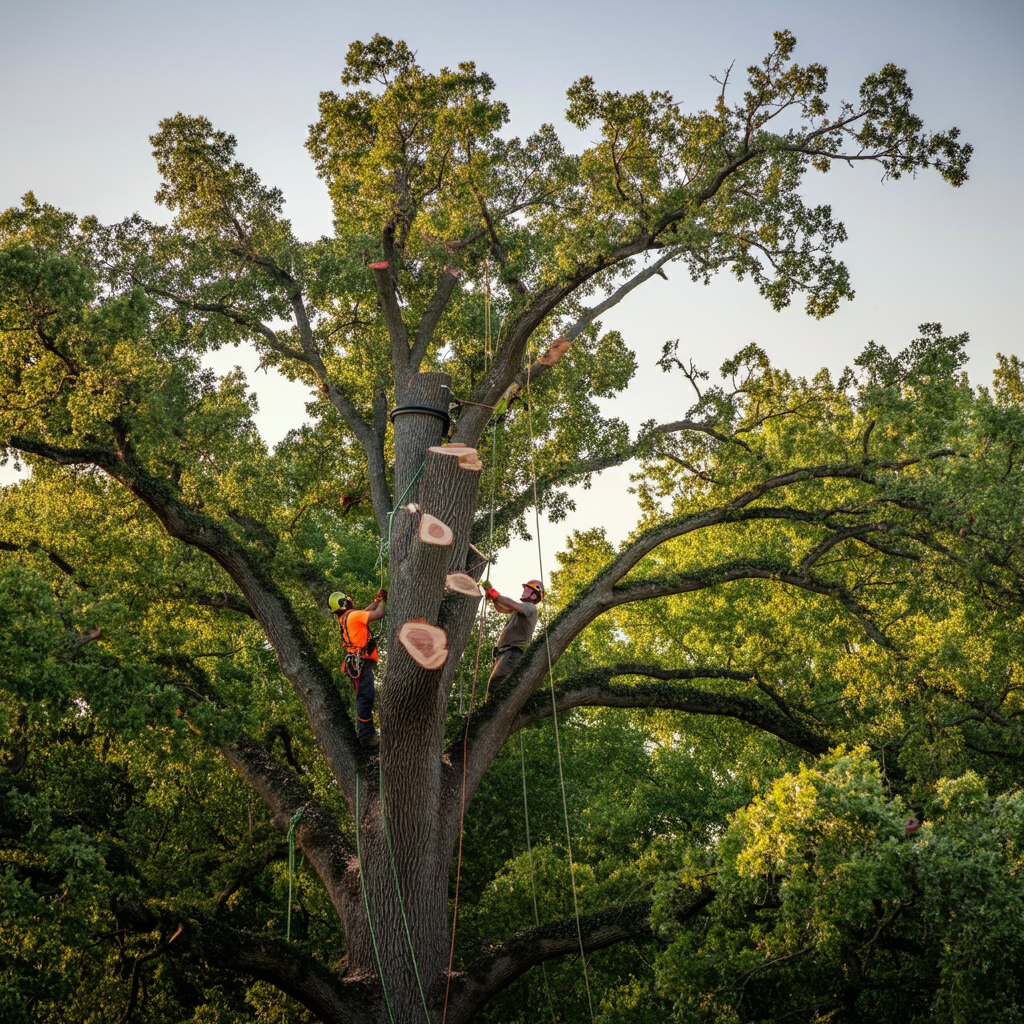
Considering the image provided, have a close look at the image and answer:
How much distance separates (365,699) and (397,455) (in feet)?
8.01

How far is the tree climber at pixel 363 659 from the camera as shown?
851 centimetres

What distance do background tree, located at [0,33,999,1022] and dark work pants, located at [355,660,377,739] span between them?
245 millimetres

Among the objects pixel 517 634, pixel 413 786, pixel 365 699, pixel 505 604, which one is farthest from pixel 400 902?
pixel 517 634

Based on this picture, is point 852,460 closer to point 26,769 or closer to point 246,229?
point 246,229

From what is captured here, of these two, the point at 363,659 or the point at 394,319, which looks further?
the point at 394,319

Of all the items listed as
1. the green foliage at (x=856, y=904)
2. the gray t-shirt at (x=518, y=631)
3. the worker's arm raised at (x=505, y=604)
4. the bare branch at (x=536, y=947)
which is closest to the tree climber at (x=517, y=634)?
the gray t-shirt at (x=518, y=631)

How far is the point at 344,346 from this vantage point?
13.2 metres

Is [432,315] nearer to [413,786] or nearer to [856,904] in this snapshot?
[413,786]

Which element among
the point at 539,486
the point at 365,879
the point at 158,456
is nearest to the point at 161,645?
the point at 158,456

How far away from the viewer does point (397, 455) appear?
8.55 meters

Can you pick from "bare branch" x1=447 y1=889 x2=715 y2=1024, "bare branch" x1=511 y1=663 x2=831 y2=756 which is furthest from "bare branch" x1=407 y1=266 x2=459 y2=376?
"bare branch" x1=447 y1=889 x2=715 y2=1024

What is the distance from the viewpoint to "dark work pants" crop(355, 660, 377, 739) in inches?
339

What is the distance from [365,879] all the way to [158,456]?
15.5 ft

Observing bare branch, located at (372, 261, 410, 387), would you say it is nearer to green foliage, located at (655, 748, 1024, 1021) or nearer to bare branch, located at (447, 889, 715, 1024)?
bare branch, located at (447, 889, 715, 1024)
